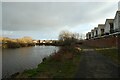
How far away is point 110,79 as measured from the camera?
9781mm

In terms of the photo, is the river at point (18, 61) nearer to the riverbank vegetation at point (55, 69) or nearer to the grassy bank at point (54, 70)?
the riverbank vegetation at point (55, 69)

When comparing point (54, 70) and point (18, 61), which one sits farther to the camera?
point (18, 61)

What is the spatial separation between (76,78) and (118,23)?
31.3 metres

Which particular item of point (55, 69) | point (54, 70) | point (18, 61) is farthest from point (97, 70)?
point (18, 61)

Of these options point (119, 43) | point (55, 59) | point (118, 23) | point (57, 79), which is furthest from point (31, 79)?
point (118, 23)

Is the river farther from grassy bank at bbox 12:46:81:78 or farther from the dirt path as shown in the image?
the dirt path

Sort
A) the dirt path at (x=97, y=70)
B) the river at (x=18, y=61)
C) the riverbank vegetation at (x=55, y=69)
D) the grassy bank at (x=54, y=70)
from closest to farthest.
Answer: the dirt path at (x=97, y=70)
the grassy bank at (x=54, y=70)
the riverbank vegetation at (x=55, y=69)
the river at (x=18, y=61)

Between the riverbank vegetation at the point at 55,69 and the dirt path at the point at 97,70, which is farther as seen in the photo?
the riverbank vegetation at the point at 55,69

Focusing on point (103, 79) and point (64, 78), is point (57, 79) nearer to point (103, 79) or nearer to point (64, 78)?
point (64, 78)

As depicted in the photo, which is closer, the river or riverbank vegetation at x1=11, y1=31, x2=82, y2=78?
riverbank vegetation at x1=11, y1=31, x2=82, y2=78

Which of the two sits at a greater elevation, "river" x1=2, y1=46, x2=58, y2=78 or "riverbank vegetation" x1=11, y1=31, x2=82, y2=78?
"riverbank vegetation" x1=11, y1=31, x2=82, y2=78

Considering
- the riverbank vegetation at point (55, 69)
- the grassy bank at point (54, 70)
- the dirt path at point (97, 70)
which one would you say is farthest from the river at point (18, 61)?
the dirt path at point (97, 70)

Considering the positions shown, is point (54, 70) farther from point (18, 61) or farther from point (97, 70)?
point (18, 61)

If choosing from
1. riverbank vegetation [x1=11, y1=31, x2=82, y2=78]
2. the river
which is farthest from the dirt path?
the river
